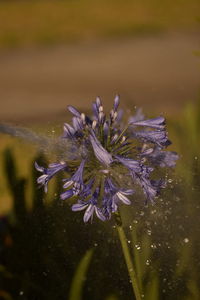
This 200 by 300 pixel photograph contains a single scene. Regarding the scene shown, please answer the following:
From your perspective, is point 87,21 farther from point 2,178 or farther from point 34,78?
point 2,178

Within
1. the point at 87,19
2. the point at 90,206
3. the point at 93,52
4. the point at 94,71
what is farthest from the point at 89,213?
the point at 87,19

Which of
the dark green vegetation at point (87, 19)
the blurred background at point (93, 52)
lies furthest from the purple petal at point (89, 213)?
the dark green vegetation at point (87, 19)

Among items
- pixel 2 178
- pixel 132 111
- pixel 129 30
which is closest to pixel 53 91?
pixel 129 30

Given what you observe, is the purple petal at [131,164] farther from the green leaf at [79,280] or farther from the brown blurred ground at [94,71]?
the brown blurred ground at [94,71]

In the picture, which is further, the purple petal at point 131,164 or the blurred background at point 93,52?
the blurred background at point 93,52

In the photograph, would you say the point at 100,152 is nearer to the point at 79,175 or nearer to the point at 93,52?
the point at 79,175
